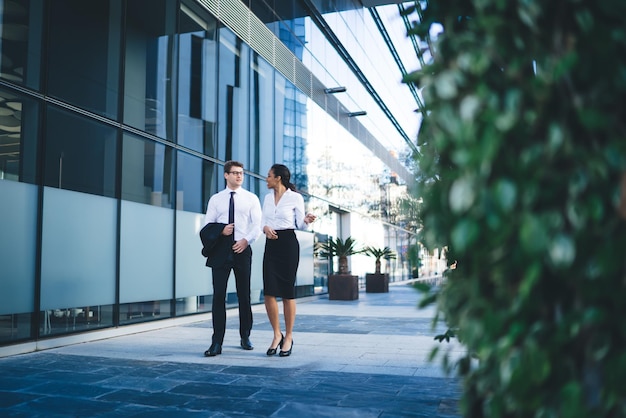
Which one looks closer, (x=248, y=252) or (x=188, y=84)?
(x=248, y=252)

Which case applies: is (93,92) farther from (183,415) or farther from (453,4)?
(453,4)

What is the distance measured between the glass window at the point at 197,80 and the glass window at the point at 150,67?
26 centimetres

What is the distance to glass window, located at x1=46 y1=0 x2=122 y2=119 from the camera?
6.04m

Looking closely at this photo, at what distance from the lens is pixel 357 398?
3.37 meters

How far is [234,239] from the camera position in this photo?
543 centimetres

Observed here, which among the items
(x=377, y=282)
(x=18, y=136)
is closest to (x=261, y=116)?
(x=18, y=136)

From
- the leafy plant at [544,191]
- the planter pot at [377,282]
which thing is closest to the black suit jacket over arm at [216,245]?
the leafy plant at [544,191]

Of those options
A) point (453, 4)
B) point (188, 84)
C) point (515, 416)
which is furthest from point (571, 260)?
point (188, 84)

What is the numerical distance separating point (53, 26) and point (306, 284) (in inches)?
380

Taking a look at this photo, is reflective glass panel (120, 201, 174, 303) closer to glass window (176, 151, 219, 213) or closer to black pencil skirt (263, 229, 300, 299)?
glass window (176, 151, 219, 213)

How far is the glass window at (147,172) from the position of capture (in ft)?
23.2

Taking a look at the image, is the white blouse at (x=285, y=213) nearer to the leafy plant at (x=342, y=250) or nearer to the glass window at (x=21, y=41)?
the glass window at (x=21, y=41)

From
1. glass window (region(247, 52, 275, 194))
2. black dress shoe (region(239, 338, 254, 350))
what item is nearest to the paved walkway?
black dress shoe (region(239, 338, 254, 350))

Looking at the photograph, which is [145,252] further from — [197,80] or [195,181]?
[197,80]
